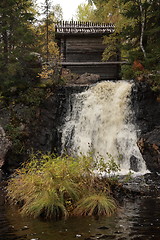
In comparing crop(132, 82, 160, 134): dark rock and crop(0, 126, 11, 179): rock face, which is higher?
crop(132, 82, 160, 134): dark rock

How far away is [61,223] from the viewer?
5320mm

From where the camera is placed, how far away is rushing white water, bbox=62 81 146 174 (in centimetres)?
1486

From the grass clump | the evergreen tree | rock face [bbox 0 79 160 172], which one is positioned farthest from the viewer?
the evergreen tree

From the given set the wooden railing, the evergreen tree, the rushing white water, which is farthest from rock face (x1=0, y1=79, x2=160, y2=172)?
the wooden railing

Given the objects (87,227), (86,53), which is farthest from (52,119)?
(87,227)

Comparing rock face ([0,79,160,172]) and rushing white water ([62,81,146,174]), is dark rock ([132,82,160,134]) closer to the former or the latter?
rock face ([0,79,160,172])

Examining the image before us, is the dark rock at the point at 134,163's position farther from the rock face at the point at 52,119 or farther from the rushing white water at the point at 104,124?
the rock face at the point at 52,119

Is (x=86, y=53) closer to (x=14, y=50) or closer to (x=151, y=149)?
(x=14, y=50)

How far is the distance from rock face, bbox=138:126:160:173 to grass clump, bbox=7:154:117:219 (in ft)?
20.4

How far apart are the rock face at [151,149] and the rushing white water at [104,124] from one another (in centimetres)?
93

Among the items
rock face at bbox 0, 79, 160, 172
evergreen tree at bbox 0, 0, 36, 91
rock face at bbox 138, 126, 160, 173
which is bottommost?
rock face at bbox 138, 126, 160, 173

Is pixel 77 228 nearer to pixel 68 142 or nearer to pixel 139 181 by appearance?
pixel 139 181

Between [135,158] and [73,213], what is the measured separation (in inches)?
342

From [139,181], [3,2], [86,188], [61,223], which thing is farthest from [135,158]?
[3,2]
